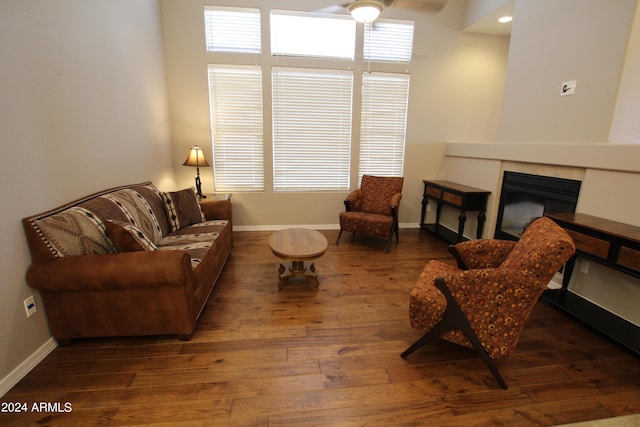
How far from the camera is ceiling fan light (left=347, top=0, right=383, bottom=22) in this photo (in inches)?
87.9

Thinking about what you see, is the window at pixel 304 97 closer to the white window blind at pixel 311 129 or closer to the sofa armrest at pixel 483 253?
the white window blind at pixel 311 129

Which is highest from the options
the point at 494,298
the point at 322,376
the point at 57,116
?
the point at 57,116

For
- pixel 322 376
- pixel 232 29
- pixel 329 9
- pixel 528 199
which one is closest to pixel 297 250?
pixel 322 376

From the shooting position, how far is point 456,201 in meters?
3.75

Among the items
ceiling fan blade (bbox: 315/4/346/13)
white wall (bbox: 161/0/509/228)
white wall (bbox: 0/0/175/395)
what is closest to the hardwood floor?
white wall (bbox: 0/0/175/395)

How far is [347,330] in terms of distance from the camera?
7.02 ft

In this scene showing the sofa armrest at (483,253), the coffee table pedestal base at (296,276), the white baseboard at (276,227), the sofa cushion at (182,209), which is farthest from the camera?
the white baseboard at (276,227)

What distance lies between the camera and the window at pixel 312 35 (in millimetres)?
3916

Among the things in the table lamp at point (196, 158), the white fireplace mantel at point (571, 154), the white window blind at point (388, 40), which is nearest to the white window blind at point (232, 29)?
the table lamp at point (196, 158)

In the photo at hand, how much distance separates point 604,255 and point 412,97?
3.18 meters

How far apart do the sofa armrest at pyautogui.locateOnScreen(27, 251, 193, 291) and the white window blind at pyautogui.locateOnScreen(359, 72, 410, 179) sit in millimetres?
3311

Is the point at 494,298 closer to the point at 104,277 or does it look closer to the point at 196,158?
the point at 104,277

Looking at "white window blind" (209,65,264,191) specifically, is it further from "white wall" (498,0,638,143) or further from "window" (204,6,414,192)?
"white wall" (498,0,638,143)

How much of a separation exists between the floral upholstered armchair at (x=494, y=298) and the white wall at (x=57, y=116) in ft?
7.81
